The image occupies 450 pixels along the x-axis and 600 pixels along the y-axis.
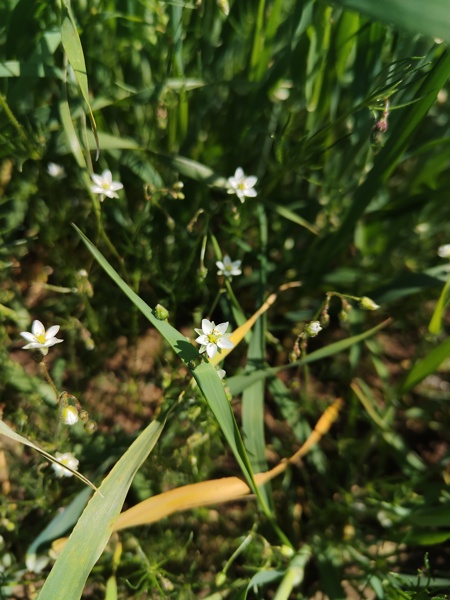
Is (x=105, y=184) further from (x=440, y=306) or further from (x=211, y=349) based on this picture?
(x=440, y=306)

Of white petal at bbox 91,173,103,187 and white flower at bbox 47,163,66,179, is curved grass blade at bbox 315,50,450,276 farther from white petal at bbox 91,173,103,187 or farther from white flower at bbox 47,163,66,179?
white flower at bbox 47,163,66,179

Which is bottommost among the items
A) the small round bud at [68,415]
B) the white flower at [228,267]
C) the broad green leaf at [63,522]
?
the broad green leaf at [63,522]

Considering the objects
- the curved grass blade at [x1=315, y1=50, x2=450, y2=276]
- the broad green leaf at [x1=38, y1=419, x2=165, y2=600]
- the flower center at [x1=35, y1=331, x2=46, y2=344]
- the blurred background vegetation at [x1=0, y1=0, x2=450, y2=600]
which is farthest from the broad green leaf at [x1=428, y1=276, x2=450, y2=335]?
the flower center at [x1=35, y1=331, x2=46, y2=344]

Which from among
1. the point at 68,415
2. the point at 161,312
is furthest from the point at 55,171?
the point at 68,415

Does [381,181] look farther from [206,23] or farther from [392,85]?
[206,23]

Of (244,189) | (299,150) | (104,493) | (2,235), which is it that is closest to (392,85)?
(299,150)

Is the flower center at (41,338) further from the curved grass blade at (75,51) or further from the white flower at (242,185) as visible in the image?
the white flower at (242,185)

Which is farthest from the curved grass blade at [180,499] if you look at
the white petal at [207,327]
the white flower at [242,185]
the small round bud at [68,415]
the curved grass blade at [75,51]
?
the curved grass blade at [75,51]
